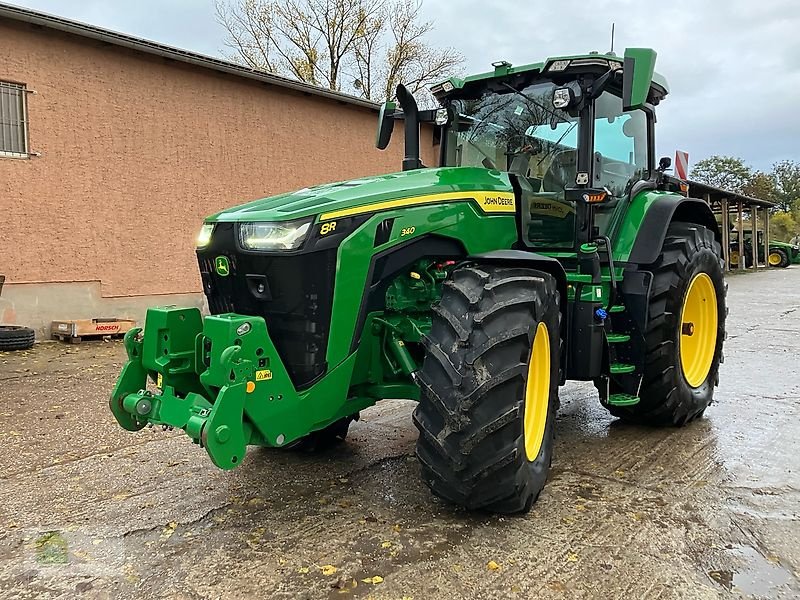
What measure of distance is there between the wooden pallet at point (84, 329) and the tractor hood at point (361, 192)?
6121mm

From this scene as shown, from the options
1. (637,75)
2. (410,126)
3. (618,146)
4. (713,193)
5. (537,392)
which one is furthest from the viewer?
(713,193)

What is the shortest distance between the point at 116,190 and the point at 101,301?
5.11 ft

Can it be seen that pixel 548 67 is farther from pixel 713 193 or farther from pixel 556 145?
pixel 713 193

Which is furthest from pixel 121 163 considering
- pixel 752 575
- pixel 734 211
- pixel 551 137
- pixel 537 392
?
pixel 734 211

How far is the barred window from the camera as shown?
8.58 m

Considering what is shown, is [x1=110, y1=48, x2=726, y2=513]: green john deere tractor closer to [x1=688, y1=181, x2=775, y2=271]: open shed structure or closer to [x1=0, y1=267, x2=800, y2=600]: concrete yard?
[x1=0, y1=267, x2=800, y2=600]: concrete yard

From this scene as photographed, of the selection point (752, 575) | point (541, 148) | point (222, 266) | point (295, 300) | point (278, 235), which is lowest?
point (752, 575)

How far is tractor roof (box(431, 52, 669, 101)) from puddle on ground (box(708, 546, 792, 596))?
2.92 meters

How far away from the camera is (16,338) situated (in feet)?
27.1

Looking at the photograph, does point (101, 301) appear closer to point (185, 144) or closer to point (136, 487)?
point (185, 144)

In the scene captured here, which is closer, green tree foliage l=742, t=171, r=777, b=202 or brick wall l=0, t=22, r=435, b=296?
brick wall l=0, t=22, r=435, b=296

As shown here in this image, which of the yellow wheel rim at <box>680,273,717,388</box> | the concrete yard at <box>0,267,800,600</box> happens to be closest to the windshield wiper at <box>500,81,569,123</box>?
the yellow wheel rim at <box>680,273,717,388</box>

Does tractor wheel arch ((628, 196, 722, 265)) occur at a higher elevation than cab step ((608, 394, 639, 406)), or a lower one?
higher

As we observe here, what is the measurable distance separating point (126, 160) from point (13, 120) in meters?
1.46
